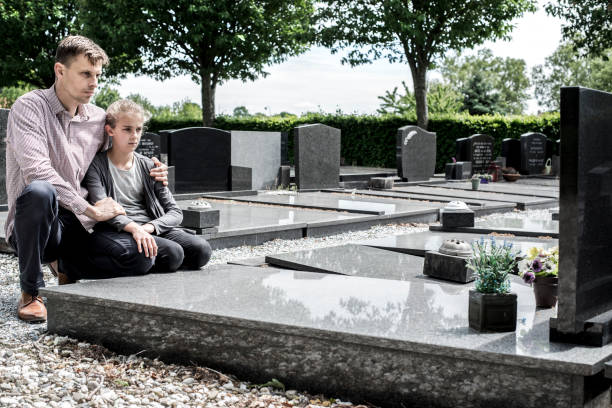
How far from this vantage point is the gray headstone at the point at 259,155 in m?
13.7

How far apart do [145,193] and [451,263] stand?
2120mm

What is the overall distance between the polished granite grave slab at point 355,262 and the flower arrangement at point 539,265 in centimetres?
123

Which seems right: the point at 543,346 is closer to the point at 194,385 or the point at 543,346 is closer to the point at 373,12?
the point at 194,385

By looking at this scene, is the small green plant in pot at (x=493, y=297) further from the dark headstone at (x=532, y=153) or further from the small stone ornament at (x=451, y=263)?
the dark headstone at (x=532, y=153)

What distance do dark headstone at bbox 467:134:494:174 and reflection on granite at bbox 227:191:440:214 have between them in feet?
23.1

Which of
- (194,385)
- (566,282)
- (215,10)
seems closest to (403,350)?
(566,282)

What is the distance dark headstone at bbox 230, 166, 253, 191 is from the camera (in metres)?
12.6

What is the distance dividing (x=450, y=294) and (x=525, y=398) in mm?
1233

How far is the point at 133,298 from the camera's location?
3.71 m

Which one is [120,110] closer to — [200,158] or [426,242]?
[426,242]

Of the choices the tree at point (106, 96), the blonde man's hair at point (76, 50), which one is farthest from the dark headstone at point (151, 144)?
the tree at point (106, 96)

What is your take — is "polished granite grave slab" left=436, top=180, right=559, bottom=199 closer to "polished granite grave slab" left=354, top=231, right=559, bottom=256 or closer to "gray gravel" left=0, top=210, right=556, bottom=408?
"polished granite grave slab" left=354, top=231, right=559, bottom=256

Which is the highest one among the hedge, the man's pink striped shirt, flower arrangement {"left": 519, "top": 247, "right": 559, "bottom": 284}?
the hedge

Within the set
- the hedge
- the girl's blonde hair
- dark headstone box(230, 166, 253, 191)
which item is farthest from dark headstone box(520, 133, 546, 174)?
the girl's blonde hair
